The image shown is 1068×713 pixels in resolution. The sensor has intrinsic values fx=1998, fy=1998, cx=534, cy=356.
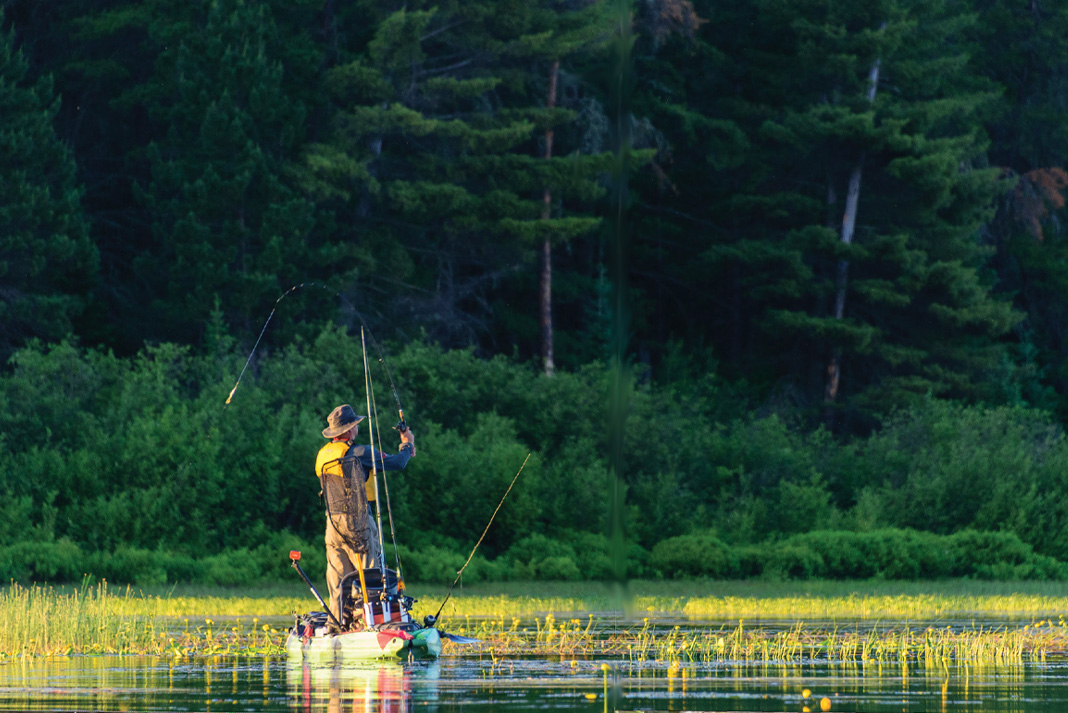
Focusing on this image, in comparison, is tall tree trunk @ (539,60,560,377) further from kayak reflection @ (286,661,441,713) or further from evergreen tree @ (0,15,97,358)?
kayak reflection @ (286,661,441,713)

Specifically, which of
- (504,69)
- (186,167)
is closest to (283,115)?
(186,167)

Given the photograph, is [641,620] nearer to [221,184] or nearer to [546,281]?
[221,184]

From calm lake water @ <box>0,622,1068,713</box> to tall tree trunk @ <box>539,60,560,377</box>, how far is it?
2782 centimetres

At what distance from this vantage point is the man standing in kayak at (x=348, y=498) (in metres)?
17.5

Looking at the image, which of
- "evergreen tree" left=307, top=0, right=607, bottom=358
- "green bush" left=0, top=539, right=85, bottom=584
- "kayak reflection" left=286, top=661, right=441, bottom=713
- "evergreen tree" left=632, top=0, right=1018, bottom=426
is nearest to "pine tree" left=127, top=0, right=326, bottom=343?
"evergreen tree" left=307, top=0, right=607, bottom=358

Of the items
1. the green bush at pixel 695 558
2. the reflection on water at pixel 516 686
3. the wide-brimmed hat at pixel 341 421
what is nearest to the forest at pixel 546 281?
the green bush at pixel 695 558

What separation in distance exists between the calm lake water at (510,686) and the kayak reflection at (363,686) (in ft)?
0.04

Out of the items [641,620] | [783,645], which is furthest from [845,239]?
[783,645]

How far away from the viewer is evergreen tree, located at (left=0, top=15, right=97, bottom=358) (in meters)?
38.6

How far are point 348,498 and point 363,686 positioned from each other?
2851mm

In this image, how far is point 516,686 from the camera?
15.2 meters

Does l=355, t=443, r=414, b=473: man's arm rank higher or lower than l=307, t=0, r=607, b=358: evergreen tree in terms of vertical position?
lower

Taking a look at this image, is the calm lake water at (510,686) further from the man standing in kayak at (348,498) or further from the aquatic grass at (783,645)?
the man standing in kayak at (348,498)

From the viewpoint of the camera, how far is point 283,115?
42.1 metres
